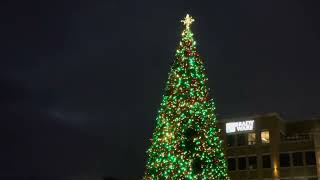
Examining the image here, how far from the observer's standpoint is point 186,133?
31859mm

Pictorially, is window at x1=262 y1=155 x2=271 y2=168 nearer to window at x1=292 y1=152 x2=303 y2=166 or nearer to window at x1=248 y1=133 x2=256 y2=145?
window at x1=248 y1=133 x2=256 y2=145

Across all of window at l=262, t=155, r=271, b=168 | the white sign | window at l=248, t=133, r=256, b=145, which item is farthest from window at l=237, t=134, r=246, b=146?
window at l=262, t=155, r=271, b=168

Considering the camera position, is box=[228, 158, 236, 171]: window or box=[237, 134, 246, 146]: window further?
box=[237, 134, 246, 146]: window

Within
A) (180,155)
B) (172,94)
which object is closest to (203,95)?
(172,94)

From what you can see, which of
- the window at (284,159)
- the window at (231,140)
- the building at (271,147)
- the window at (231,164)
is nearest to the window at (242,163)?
the building at (271,147)

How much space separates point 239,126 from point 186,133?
29175mm

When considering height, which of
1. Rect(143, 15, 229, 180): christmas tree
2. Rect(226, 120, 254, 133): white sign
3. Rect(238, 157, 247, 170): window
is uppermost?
Rect(226, 120, 254, 133): white sign

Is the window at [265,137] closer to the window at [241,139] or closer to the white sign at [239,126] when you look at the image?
the white sign at [239,126]

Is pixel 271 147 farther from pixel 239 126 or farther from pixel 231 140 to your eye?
pixel 231 140

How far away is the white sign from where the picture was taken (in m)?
59.3

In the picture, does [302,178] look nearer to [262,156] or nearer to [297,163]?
[297,163]

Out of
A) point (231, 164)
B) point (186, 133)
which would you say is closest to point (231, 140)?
point (231, 164)

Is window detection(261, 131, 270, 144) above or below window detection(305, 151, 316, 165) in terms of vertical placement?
above

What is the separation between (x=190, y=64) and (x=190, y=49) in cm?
136
